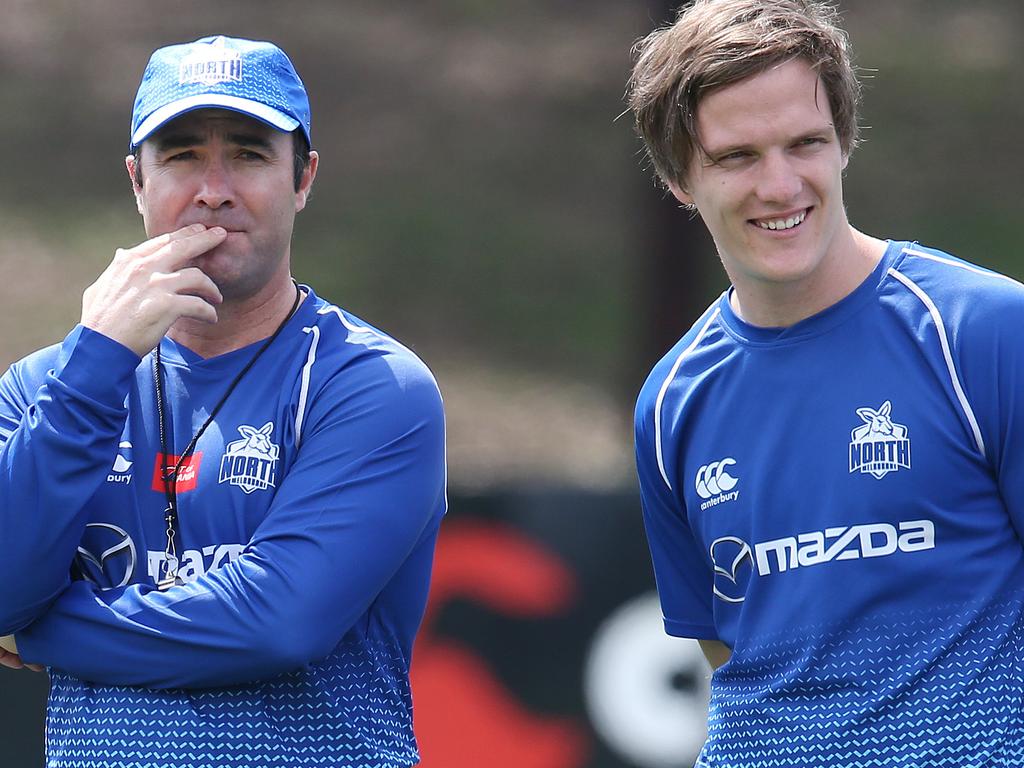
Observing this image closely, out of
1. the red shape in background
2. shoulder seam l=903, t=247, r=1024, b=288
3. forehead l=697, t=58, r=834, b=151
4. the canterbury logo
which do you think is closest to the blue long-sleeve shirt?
the canterbury logo

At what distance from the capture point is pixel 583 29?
9406 millimetres

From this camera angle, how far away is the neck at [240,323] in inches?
122

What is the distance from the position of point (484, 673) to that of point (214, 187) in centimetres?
273

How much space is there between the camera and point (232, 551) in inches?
114

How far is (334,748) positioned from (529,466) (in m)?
5.17

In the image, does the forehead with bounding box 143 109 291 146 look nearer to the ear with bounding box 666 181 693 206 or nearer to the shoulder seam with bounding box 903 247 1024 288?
the ear with bounding box 666 181 693 206

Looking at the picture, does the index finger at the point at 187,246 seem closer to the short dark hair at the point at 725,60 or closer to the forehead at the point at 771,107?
the short dark hair at the point at 725,60

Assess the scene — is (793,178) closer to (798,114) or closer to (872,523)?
(798,114)

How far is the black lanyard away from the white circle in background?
256 cm

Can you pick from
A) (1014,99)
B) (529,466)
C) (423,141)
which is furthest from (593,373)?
(1014,99)

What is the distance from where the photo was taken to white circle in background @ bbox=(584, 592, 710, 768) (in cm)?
523

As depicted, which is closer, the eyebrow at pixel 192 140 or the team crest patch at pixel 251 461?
the team crest patch at pixel 251 461

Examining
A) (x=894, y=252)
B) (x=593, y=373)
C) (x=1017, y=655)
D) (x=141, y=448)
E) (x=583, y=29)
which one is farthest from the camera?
(x=583, y=29)

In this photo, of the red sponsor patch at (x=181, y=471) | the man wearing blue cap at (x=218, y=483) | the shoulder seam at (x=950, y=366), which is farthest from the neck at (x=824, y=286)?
the red sponsor patch at (x=181, y=471)
